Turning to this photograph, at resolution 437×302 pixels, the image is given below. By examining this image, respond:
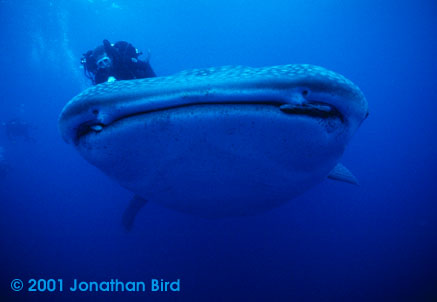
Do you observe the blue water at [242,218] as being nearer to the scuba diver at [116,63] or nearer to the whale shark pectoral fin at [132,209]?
the whale shark pectoral fin at [132,209]

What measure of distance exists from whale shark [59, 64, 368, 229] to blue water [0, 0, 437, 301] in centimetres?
727

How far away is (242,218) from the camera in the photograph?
849 centimetres

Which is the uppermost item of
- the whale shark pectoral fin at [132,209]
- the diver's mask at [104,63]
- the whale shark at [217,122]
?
the diver's mask at [104,63]

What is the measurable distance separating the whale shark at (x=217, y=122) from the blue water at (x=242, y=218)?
7.27 metres

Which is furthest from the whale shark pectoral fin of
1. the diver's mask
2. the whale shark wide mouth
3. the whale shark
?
the whale shark wide mouth

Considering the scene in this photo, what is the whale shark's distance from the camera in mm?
1216

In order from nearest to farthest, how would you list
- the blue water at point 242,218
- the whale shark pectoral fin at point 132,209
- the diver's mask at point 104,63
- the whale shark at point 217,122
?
the whale shark at point 217,122 → the whale shark pectoral fin at point 132,209 → the diver's mask at point 104,63 → the blue water at point 242,218

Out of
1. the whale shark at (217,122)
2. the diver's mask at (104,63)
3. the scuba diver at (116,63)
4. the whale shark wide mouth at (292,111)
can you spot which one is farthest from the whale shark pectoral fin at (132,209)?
the whale shark wide mouth at (292,111)

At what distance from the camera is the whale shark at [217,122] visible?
1216 millimetres

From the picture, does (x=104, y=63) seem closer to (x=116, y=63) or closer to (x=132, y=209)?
(x=116, y=63)

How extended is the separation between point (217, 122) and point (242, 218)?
7.71m

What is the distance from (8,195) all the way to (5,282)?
10.9 meters

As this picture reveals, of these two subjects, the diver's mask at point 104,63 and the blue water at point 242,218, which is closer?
the diver's mask at point 104,63

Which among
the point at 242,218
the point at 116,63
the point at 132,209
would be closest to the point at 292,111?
the point at 132,209
